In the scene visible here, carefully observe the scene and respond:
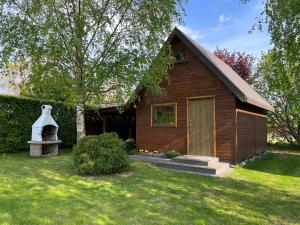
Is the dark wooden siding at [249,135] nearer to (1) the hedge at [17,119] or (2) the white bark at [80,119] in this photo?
(2) the white bark at [80,119]

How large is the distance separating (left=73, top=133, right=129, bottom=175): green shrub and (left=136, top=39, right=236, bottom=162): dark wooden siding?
3881 mm

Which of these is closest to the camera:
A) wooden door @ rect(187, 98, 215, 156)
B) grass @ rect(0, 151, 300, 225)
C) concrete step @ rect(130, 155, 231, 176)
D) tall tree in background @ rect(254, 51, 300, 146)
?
grass @ rect(0, 151, 300, 225)

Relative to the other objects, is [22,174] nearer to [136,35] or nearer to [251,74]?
[136,35]

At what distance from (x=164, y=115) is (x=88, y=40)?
487 centimetres

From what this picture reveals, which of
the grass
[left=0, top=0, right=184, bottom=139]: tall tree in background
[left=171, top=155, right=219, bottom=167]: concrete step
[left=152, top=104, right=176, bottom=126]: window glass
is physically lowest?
the grass

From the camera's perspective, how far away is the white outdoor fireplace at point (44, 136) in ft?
37.4

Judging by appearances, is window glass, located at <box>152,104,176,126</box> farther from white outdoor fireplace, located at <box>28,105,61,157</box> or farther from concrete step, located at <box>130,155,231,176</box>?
white outdoor fireplace, located at <box>28,105,61,157</box>

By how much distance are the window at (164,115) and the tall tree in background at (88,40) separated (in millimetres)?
2643

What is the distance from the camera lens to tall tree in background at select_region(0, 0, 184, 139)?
8070 millimetres

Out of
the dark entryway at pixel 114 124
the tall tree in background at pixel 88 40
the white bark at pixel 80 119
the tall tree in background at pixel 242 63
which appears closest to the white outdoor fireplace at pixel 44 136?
the white bark at pixel 80 119

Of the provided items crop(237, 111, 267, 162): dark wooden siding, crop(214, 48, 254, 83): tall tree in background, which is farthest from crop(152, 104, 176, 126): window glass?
crop(214, 48, 254, 83): tall tree in background

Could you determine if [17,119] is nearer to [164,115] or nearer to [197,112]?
[164,115]

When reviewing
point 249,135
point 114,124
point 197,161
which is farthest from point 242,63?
point 197,161

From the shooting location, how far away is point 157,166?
9.65 m
